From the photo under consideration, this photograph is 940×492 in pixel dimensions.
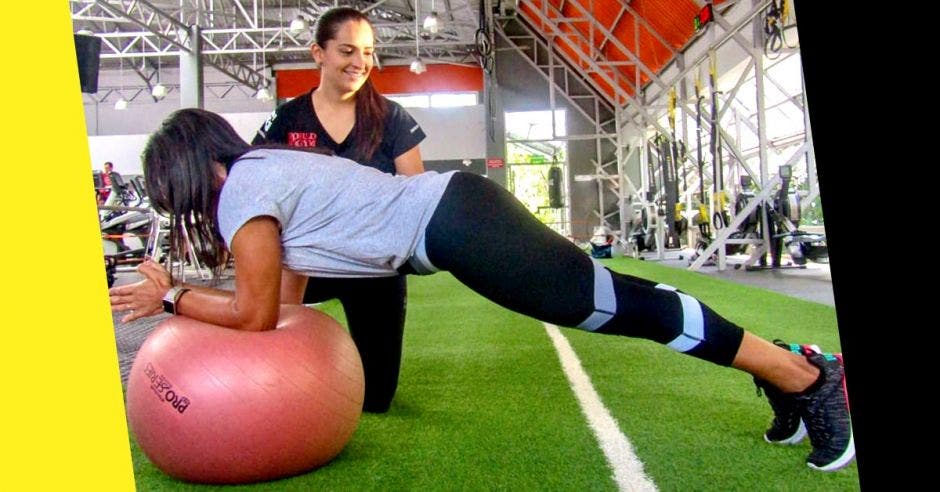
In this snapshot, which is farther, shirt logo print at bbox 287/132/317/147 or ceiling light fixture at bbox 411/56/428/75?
ceiling light fixture at bbox 411/56/428/75

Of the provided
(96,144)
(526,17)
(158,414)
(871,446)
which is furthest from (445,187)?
(526,17)

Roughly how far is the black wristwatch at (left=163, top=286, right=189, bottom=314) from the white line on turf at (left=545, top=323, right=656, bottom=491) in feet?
2.82

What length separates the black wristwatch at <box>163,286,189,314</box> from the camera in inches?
43.1

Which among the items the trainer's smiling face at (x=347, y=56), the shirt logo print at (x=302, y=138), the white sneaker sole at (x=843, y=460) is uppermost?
the trainer's smiling face at (x=347, y=56)

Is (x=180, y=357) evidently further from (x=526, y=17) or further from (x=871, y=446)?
(x=526, y=17)

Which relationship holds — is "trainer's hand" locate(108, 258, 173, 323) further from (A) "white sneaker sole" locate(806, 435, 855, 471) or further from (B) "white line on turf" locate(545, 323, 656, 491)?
(A) "white sneaker sole" locate(806, 435, 855, 471)

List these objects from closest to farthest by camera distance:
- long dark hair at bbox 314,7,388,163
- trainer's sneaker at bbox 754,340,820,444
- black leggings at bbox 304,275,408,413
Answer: trainer's sneaker at bbox 754,340,820,444
long dark hair at bbox 314,7,388,163
black leggings at bbox 304,275,408,413

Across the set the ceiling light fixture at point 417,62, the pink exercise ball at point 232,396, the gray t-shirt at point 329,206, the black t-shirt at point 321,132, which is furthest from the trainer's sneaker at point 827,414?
the ceiling light fixture at point 417,62

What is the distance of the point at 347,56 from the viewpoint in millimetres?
1342

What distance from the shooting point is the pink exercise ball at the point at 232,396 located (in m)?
1.11

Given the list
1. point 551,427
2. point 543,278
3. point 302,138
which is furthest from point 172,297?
point 551,427

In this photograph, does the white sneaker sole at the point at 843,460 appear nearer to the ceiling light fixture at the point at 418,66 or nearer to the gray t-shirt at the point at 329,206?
the gray t-shirt at the point at 329,206

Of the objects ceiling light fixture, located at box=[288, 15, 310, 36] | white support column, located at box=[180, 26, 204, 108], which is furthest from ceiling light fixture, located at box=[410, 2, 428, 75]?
white support column, located at box=[180, 26, 204, 108]

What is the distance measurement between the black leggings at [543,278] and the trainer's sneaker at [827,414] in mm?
220
